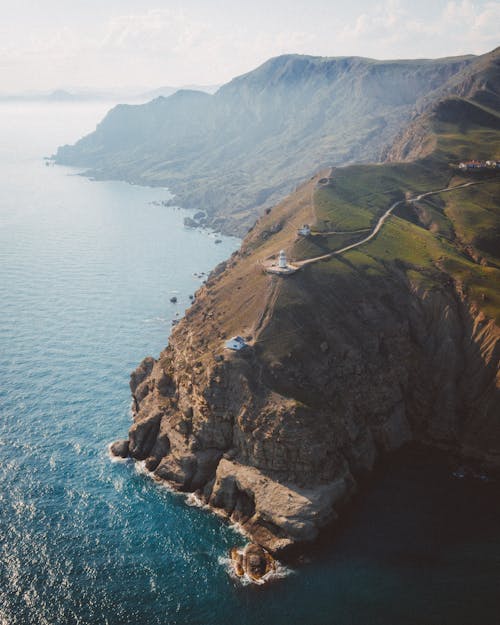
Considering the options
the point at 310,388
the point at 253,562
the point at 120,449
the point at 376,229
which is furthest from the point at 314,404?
the point at 376,229

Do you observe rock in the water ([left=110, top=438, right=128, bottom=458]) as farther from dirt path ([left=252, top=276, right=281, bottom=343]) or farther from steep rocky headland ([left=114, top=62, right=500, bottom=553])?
dirt path ([left=252, top=276, right=281, bottom=343])

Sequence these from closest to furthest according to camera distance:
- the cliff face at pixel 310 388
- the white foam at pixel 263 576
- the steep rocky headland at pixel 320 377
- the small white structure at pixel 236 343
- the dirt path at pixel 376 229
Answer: the white foam at pixel 263 576, the cliff face at pixel 310 388, the steep rocky headland at pixel 320 377, the small white structure at pixel 236 343, the dirt path at pixel 376 229

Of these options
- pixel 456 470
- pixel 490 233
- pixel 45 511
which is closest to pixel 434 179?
pixel 490 233

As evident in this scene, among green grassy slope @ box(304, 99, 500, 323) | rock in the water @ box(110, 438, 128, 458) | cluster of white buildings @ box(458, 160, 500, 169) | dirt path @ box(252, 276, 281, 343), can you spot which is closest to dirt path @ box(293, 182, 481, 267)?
green grassy slope @ box(304, 99, 500, 323)

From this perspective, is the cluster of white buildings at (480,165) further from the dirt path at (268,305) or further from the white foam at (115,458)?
the white foam at (115,458)

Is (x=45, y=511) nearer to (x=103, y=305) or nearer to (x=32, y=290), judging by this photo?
(x=103, y=305)

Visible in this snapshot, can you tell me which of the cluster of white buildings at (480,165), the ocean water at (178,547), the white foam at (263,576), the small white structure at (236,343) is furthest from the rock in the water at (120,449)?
the cluster of white buildings at (480,165)
